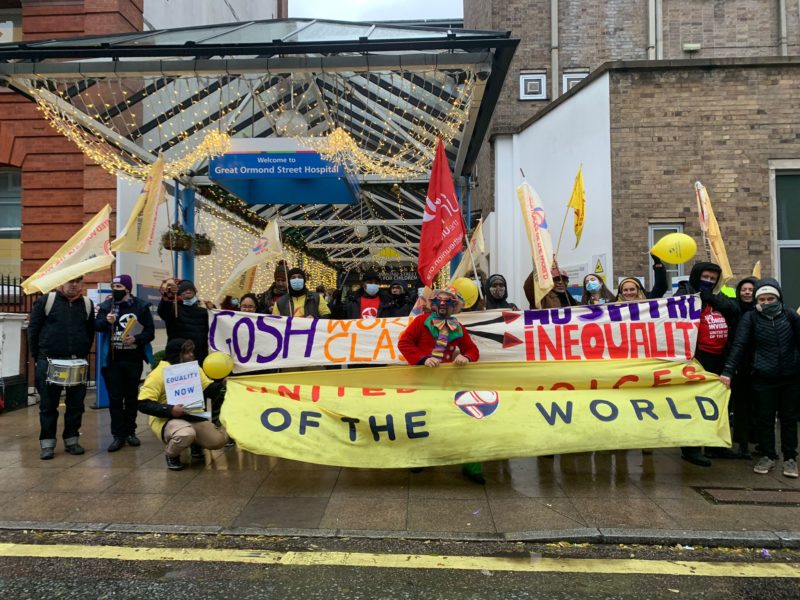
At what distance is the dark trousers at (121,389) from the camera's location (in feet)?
19.8

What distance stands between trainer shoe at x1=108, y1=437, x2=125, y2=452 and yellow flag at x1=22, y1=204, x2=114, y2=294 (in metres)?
1.75

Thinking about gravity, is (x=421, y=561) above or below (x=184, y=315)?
below

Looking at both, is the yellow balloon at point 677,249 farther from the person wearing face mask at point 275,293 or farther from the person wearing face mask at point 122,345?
the person wearing face mask at point 122,345

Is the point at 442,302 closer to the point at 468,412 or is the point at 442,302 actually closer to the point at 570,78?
the point at 468,412

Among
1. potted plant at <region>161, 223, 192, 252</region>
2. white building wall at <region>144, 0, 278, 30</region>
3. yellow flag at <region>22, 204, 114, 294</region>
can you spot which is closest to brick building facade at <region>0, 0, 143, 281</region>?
white building wall at <region>144, 0, 278, 30</region>

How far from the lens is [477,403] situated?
487cm

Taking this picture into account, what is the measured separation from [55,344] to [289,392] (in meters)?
2.56

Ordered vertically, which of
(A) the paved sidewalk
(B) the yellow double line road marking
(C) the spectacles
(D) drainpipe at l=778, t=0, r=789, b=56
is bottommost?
(B) the yellow double line road marking

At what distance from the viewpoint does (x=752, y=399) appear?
5441 millimetres

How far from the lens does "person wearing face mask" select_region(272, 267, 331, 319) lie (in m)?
7.10

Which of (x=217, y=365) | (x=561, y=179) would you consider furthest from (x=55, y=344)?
(x=561, y=179)

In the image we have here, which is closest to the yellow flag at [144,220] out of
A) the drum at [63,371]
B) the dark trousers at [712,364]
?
the drum at [63,371]

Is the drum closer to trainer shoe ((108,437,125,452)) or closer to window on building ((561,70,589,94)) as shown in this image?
trainer shoe ((108,437,125,452))

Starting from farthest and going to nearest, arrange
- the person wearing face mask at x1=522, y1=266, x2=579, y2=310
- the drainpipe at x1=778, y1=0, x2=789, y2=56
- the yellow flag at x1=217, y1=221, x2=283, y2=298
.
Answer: the drainpipe at x1=778, y1=0, x2=789, y2=56 → the yellow flag at x1=217, y1=221, x2=283, y2=298 → the person wearing face mask at x1=522, y1=266, x2=579, y2=310
